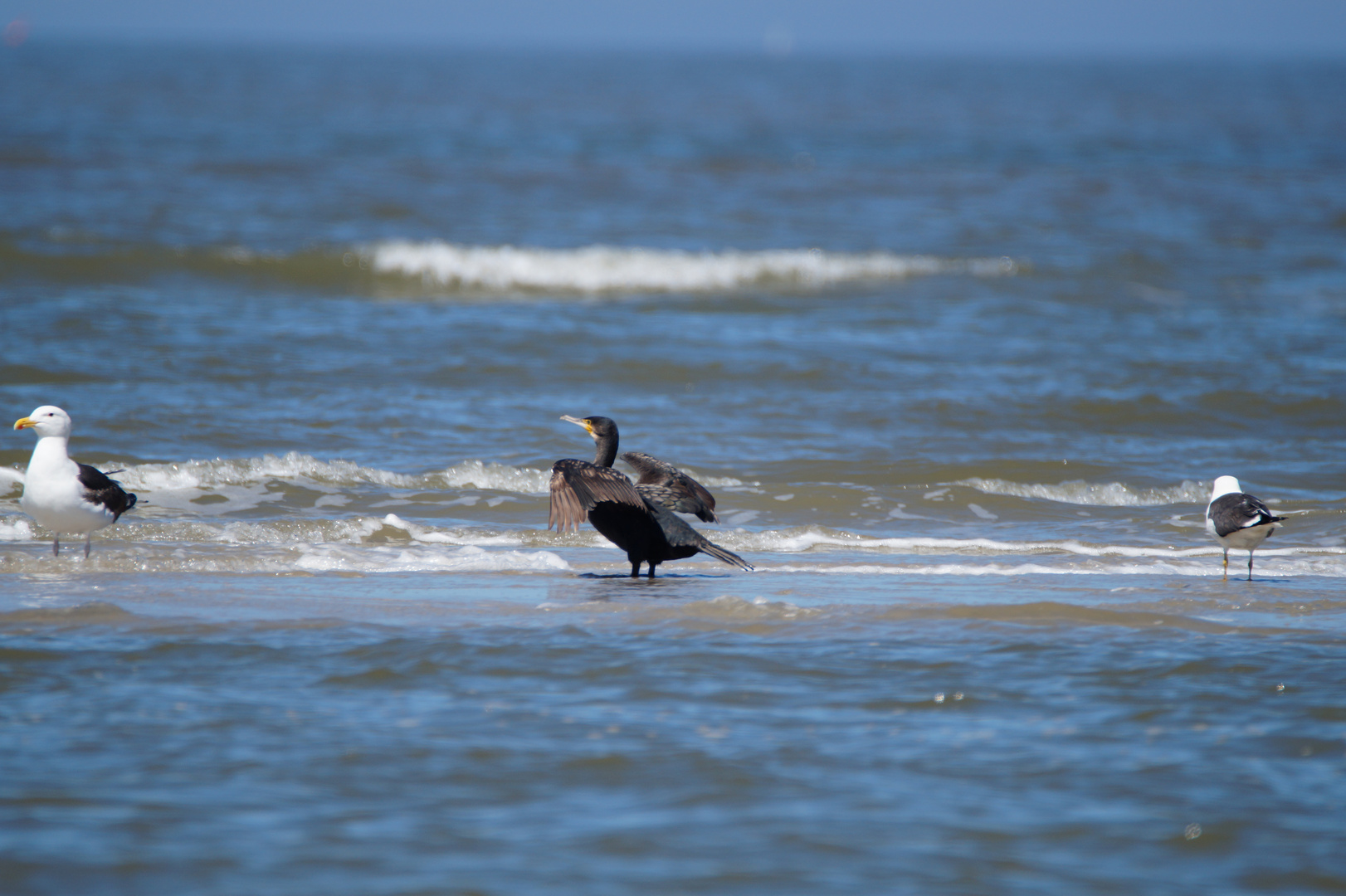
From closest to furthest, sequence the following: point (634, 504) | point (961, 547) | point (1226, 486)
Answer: point (634, 504)
point (1226, 486)
point (961, 547)

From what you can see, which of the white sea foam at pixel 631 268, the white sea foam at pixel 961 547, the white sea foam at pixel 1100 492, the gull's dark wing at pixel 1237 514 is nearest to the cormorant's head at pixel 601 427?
the white sea foam at pixel 961 547

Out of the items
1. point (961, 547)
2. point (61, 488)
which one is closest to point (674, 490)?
point (961, 547)

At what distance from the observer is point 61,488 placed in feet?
21.0

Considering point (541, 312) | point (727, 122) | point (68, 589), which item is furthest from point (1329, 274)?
point (727, 122)

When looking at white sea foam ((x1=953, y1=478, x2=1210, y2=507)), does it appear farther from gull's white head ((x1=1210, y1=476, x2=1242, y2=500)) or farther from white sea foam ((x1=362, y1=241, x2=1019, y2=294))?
white sea foam ((x1=362, y1=241, x2=1019, y2=294))

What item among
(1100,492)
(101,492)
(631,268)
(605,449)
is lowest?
(101,492)

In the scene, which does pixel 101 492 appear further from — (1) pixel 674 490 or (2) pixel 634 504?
(1) pixel 674 490

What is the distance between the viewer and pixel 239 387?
11.7 m

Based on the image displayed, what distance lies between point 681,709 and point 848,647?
3.45 feet

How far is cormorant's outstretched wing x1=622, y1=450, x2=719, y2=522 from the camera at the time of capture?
700 centimetres

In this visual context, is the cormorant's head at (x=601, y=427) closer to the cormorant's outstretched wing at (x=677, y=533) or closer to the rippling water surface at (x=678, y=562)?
the cormorant's outstretched wing at (x=677, y=533)

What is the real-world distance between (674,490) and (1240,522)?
3005 mm

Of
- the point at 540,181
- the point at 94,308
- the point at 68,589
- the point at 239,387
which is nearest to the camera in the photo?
the point at 68,589

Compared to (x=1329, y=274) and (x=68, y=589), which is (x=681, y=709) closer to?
(x=68, y=589)
